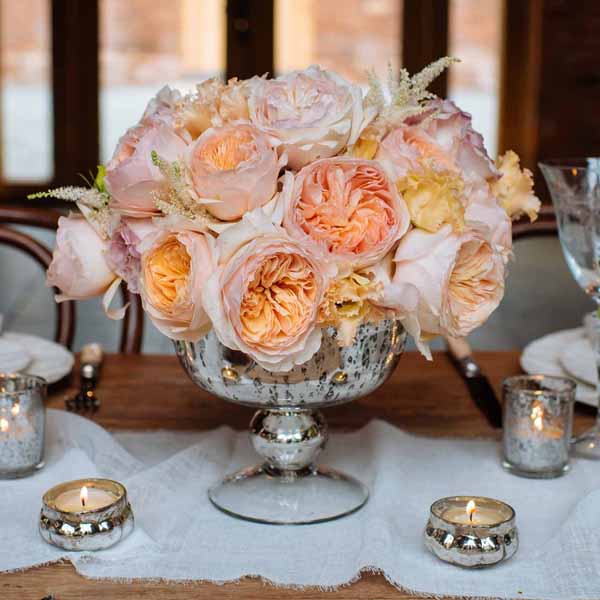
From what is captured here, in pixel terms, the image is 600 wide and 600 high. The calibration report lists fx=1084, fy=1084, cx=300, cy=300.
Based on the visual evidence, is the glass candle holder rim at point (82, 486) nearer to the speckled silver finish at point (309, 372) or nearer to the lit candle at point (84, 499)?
the lit candle at point (84, 499)

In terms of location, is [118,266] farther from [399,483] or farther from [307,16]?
[307,16]

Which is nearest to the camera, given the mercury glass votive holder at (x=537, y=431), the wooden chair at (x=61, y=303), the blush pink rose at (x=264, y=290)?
the blush pink rose at (x=264, y=290)

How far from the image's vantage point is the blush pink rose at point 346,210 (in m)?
0.82

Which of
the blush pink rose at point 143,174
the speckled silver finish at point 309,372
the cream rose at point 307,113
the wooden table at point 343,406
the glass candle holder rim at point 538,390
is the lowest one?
the wooden table at point 343,406

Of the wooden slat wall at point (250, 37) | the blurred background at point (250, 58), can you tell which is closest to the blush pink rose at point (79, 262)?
the blurred background at point (250, 58)

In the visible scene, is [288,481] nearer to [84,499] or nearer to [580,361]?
[84,499]

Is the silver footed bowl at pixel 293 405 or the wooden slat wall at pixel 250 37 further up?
the wooden slat wall at pixel 250 37

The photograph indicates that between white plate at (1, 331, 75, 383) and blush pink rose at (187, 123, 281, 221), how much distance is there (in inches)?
18.1

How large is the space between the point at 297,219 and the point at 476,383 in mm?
525

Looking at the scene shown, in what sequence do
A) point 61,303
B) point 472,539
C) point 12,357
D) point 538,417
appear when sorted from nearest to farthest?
point 472,539, point 538,417, point 12,357, point 61,303

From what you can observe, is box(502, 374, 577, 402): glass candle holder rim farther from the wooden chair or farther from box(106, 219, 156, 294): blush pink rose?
the wooden chair

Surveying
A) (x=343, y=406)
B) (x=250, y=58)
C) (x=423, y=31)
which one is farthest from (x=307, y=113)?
(x=423, y=31)

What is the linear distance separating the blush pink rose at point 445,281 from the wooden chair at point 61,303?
0.78 metres

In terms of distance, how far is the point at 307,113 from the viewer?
85 cm
